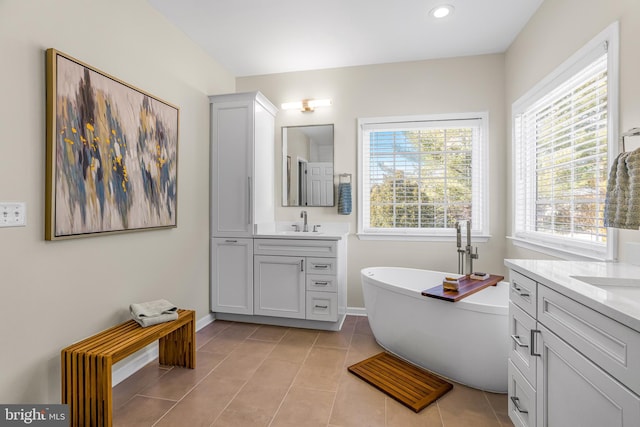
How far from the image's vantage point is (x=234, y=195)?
3.22 meters

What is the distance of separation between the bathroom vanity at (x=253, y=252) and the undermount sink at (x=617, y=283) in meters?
1.92

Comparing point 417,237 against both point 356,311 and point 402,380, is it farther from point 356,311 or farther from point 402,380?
point 402,380

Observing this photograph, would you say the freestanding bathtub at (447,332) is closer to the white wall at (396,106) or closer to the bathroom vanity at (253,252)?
the bathroom vanity at (253,252)

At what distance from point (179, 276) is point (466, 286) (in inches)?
92.6

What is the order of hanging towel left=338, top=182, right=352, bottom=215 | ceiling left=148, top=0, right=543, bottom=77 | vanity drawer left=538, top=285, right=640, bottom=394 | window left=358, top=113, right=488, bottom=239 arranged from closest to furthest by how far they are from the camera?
vanity drawer left=538, top=285, right=640, bottom=394
ceiling left=148, top=0, right=543, bottom=77
window left=358, top=113, right=488, bottom=239
hanging towel left=338, top=182, right=352, bottom=215

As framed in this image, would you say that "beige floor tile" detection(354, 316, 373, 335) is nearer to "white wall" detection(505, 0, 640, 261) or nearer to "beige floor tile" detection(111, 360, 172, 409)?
"white wall" detection(505, 0, 640, 261)

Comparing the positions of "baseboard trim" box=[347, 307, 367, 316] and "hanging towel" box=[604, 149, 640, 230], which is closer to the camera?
"hanging towel" box=[604, 149, 640, 230]

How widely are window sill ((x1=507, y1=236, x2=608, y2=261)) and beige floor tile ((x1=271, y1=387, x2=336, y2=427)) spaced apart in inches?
68.3

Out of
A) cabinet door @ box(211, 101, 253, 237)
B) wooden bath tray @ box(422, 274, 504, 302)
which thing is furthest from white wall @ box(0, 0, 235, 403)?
wooden bath tray @ box(422, 274, 504, 302)

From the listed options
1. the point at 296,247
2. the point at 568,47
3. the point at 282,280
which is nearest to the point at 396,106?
the point at 568,47

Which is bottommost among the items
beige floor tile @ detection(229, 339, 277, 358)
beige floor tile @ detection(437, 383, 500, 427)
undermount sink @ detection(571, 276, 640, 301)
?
beige floor tile @ detection(437, 383, 500, 427)

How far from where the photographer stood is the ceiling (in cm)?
247

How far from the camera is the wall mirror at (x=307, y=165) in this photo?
3582 millimetres

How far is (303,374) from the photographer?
2.28 m
